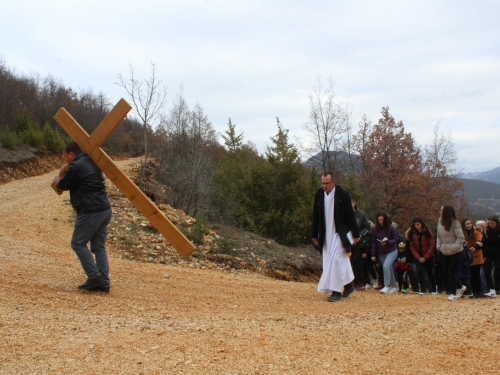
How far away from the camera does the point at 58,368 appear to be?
146 inches

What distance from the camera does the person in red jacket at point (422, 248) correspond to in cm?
988

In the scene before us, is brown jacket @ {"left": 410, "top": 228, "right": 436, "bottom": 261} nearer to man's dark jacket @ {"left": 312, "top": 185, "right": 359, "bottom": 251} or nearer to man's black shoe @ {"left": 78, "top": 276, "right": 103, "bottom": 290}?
man's dark jacket @ {"left": 312, "top": 185, "right": 359, "bottom": 251}

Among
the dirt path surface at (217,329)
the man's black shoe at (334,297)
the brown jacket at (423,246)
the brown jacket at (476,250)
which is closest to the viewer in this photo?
the dirt path surface at (217,329)

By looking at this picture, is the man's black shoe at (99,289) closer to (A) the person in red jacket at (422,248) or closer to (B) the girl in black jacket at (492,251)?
(A) the person in red jacket at (422,248)

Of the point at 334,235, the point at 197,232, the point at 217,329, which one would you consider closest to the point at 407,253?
the point at 334,235

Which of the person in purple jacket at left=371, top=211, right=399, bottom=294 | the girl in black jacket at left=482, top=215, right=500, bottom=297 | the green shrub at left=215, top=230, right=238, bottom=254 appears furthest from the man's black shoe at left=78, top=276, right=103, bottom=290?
the girl in black jacket at left=482, top=215, right=500, bottom=297

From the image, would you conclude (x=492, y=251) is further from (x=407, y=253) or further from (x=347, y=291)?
(x=347, y=291)

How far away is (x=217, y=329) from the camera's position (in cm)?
499

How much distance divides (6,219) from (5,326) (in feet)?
32.9

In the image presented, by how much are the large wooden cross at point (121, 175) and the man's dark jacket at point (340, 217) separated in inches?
106

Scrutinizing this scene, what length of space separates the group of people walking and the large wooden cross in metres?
2.73

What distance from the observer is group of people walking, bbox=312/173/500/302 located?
767 cm

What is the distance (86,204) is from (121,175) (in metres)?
0.70

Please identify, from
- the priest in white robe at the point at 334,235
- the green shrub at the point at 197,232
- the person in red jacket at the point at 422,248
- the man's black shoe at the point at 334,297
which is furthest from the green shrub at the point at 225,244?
the man's black shoe at the point at 334,297
